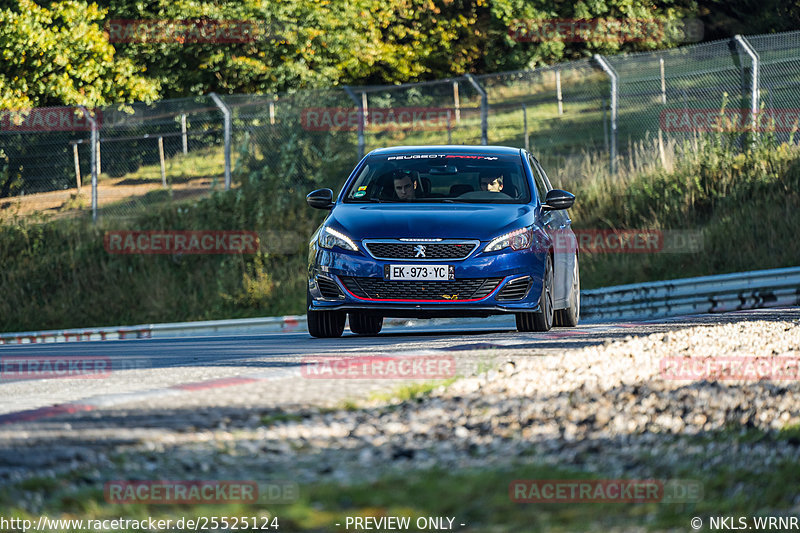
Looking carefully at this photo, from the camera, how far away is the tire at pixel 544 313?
34.2ft

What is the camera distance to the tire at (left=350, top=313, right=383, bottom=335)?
11.6 meters

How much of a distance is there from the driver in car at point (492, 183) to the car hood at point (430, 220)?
0.53 m

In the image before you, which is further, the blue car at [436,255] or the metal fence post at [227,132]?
the metal fence post at [227,132]

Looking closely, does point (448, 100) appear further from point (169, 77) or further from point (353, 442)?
point (353, 442)

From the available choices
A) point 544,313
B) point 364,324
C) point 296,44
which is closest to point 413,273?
point 544,313

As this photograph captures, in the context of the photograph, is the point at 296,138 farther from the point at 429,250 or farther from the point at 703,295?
the point at 429,250

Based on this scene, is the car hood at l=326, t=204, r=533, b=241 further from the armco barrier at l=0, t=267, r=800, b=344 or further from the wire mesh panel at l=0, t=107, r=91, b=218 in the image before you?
the wire mesh panel at l=0, t=107, r=91, b=218

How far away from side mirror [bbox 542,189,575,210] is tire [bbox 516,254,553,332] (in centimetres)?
65

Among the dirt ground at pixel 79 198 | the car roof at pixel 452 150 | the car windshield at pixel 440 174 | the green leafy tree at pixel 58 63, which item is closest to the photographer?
the car windshield at pixel 440 174

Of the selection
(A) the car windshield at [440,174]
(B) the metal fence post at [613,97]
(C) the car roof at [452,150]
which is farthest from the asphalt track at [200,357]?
(B) the metal fence post at [613,97]

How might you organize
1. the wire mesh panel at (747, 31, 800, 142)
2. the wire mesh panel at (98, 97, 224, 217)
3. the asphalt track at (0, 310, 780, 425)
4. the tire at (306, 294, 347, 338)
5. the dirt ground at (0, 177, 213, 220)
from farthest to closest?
the wire mesh panel at (98, 97, 224, 217)
the dirt ground at (0, 177, 213, 220)
the wire mesh panel at (747, 31, 800, 142)
the tire at (306, 294, 347, 338)
the asphalt track at (0, 310, 780, 425)

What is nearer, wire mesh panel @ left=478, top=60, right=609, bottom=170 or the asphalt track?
the asphalt track

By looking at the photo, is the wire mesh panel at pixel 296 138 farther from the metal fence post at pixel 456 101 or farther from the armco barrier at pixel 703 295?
the armco barrier at pixel 703 295

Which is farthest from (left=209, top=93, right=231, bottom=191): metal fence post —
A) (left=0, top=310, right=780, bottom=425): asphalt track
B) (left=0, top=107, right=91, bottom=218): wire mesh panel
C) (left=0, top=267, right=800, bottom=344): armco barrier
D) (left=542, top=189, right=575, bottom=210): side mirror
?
(left=542, top=189, right=575, bottom=210): side mirror
